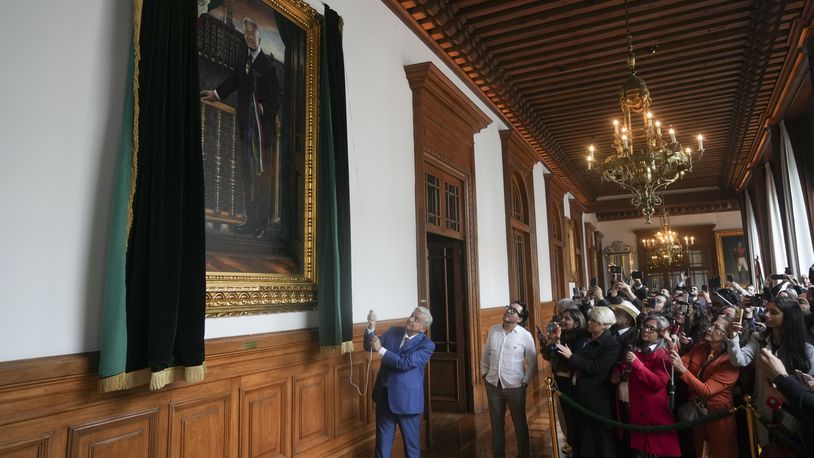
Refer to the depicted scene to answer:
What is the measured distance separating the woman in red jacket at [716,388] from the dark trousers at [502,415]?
154cm

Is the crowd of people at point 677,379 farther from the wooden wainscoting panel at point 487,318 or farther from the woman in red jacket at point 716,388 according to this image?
the wooden wainscoting panel at point 487,318

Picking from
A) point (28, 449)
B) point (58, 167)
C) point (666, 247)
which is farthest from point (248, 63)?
point (666, 247)

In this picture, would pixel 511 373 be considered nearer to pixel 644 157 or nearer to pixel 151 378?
pixel 644 157

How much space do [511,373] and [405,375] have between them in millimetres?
1213

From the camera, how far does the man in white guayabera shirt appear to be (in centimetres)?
507

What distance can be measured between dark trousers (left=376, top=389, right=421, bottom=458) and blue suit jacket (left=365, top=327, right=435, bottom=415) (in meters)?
0.09

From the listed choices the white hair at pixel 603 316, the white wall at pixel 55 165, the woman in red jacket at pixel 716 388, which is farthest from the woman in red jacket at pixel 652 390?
the white wall at pixel 55 165

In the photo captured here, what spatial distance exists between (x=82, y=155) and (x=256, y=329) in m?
1.63

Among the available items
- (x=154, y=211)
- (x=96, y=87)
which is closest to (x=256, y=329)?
(x=154, y=211)

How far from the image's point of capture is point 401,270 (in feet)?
19.4

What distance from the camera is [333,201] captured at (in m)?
4.35

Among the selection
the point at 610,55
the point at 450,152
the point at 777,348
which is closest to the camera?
the point at 777,348

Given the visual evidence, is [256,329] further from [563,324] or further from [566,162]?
[566,162]

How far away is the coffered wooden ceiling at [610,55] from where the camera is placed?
21.5 ft
